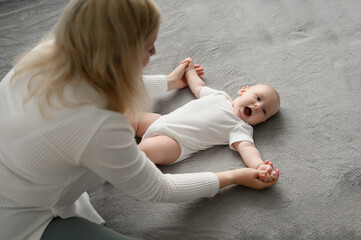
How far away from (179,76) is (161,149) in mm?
402

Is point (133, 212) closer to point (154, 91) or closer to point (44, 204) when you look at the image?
point (44, 204)

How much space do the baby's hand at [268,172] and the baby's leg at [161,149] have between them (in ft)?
0.94

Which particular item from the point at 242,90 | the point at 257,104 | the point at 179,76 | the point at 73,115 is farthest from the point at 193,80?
the point at 73,115

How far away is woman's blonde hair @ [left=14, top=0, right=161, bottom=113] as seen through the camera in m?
0.77

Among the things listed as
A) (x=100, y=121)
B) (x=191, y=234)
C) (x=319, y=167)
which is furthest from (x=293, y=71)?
(x=100, y=121)

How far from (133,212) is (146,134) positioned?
29 centimetres

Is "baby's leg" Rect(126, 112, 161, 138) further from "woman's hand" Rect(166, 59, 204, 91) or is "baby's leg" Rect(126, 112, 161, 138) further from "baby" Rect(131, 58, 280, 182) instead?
"woman's hand" Rect(166, 59, 204, 91)

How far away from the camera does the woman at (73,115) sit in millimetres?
785

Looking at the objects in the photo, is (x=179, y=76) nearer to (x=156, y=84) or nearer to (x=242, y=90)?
(x=156, y=84)

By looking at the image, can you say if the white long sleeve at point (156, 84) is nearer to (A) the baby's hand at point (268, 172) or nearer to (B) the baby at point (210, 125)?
(B) the baby at point (210, 125)

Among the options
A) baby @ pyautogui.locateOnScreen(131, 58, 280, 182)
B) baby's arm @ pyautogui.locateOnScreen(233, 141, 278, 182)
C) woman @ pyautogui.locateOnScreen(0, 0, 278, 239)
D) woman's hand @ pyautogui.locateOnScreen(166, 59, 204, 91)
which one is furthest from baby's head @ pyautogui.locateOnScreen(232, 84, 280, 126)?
woman @ pyautogui.locateOnScreen(0, 0, 278, 239)

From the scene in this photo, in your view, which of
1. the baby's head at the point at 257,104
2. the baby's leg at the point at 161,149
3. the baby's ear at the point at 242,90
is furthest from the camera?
the baby's ear at the point at 242,90

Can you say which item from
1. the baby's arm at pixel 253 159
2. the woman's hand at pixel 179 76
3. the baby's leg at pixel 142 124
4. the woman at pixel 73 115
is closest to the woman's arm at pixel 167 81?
the woman's hand at pixel 179 76

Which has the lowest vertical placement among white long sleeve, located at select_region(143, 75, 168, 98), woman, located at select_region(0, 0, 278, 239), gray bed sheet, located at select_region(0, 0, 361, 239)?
gray bed sheet, located at select_region(0, 0, 361, 239)
